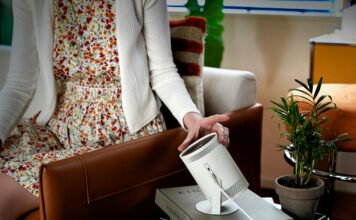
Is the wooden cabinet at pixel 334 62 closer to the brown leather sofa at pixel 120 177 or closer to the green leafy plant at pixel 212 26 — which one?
the green leafy plant at pixel 212 26

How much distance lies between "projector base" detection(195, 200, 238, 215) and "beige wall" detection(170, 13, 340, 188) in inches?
60.9

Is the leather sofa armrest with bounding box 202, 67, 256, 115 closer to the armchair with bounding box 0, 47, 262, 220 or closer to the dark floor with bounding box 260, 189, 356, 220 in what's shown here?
the armchair with bounding box 0, 47, 262, 220

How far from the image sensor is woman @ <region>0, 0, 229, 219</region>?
136 centimetres

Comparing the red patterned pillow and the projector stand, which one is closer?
the projector stand

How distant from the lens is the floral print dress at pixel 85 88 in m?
1.40

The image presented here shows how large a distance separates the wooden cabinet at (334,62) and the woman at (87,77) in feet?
3.11

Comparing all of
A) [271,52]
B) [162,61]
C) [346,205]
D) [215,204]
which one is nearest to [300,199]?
[215,204]

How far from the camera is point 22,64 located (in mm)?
1504

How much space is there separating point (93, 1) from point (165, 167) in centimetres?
62

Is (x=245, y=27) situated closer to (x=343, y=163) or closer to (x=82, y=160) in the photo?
(x=343, y=163)

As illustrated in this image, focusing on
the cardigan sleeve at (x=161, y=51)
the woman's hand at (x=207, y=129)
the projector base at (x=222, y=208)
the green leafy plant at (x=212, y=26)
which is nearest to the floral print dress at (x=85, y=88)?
the cardigan sleeve at (x=161, y=51)

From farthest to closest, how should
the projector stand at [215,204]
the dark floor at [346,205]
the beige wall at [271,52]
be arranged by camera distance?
1. the beige wall at [271,52]
2. the dark floor at [346,205]
3. the projector stand at [215,204]

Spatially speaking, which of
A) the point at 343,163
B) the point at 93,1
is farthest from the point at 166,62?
the point at 343,163

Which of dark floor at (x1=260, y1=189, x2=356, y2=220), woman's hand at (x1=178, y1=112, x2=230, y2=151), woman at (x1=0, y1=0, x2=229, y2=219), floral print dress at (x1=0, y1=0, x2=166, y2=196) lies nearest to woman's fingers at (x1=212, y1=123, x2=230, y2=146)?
woman's hand at (x1=178, y1=112, x2=230, y2=151)
